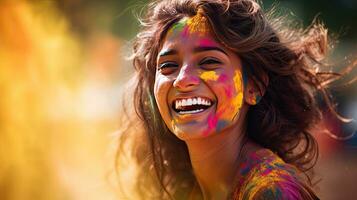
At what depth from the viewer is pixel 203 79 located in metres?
2.92

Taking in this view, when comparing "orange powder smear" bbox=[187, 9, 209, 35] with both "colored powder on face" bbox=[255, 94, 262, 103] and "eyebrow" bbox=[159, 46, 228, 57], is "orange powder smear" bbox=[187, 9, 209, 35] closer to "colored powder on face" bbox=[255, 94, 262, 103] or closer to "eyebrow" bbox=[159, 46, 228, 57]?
"eyebrow" bbox=[159, 46, 228, 57]

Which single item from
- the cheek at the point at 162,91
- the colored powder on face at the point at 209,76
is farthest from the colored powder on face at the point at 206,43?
the cheek at the point at 162,91

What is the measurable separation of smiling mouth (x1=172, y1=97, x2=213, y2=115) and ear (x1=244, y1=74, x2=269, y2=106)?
0.92 feet

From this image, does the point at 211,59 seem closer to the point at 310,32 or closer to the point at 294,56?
the point at 294,56

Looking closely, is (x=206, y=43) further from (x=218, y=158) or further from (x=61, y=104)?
(x=61, y=104)

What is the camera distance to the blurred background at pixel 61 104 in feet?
16.3

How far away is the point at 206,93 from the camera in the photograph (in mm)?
2918

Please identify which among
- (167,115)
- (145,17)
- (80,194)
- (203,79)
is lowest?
(80,194)

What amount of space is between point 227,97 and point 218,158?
35cm

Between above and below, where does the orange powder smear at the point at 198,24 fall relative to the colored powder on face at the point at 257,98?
above

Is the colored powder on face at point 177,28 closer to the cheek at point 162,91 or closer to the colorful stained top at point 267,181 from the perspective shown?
the cheek at point 162,91

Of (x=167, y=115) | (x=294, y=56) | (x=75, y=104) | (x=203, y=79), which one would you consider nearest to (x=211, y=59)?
(x=203, y=79)

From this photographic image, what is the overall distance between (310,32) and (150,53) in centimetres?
102

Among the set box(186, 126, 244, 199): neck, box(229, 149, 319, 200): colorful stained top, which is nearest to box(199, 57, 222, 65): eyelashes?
box(186, 126, 244, 199): neck
